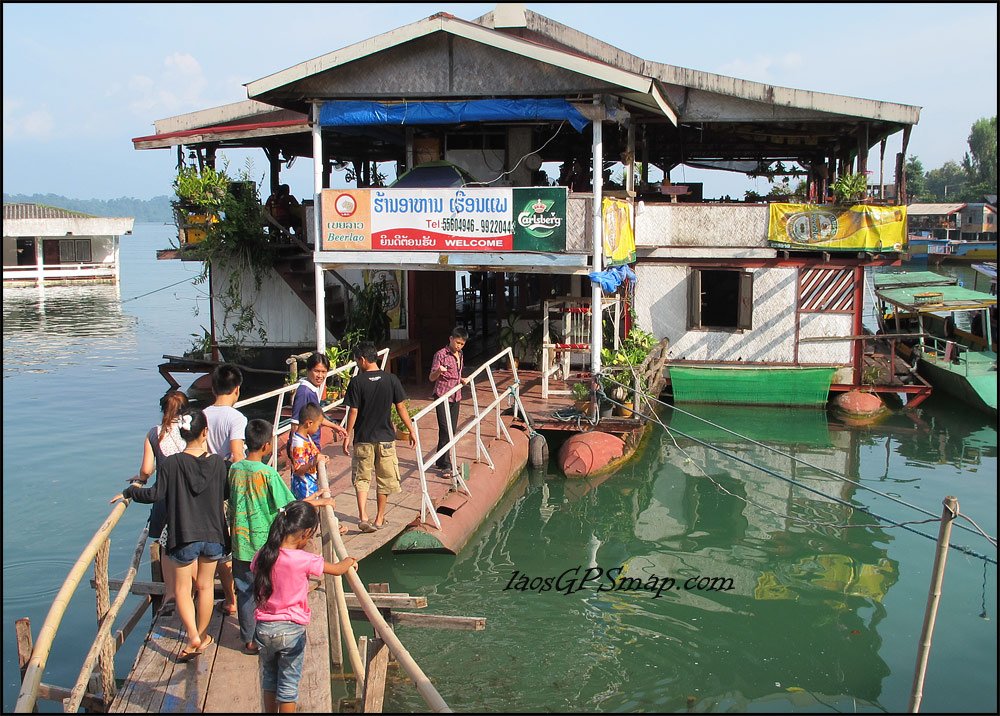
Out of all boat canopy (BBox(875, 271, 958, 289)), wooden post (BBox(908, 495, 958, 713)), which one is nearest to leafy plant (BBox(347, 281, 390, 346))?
wooden post (BBox(908, 495, 958, 713))

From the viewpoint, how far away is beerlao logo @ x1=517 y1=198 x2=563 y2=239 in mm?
13070

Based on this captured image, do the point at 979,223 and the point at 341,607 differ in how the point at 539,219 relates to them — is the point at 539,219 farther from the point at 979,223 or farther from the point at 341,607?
the point at 979,223

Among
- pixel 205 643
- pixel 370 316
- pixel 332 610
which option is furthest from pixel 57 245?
pixel 205 643

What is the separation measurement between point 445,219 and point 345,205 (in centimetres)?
157

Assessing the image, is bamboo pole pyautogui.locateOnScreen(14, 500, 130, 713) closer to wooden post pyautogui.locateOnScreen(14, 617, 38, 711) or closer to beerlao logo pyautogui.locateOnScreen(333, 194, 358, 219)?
wooden post pyautogui.locateOnScreen(14, 617, 38, 711)

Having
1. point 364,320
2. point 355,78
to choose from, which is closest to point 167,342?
point 364,320

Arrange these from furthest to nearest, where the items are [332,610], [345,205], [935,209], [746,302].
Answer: [935,209] → [746,302] → [345,205] → [332,610]

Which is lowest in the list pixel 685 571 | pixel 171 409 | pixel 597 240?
pixel 685 571

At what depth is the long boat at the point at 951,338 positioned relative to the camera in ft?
56.1

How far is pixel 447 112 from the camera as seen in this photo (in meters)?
13.3

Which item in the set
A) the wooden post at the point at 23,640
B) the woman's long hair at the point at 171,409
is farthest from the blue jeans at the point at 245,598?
the wooden post at the point at 23,640

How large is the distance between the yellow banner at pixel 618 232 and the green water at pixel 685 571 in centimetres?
316

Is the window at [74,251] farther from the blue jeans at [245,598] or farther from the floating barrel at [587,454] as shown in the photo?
the blue jeans at [245,598]

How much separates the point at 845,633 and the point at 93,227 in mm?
40503
